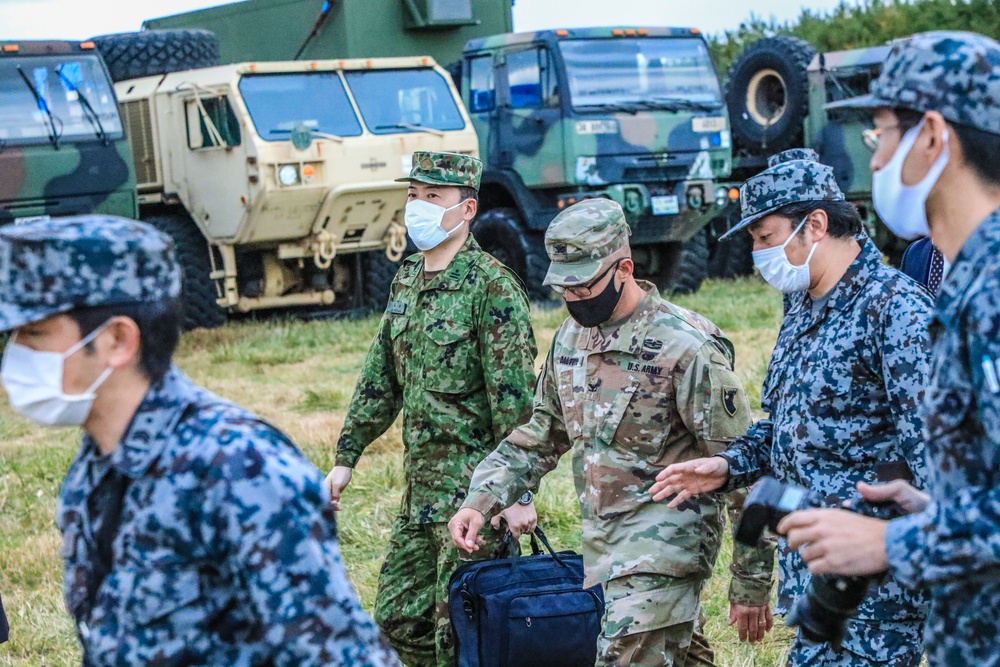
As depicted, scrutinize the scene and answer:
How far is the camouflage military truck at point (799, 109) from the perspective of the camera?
581 inches

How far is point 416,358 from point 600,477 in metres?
0.90

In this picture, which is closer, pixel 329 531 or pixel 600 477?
pixel 329 531

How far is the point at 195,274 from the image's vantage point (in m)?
12.8

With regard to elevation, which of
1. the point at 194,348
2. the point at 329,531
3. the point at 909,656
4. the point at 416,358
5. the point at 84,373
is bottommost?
the point at 194,348

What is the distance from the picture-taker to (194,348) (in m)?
12.5

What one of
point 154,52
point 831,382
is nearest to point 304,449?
point 831,382

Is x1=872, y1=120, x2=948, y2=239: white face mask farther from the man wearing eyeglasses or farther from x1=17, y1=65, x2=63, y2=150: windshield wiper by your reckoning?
x1=17, y1=65, x2=63, y2=150: windshield wiper

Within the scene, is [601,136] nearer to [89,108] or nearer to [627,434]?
[89,108]

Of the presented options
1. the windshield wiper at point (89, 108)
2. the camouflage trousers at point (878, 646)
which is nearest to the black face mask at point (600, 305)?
the camouflage trousers at point (878, 646)

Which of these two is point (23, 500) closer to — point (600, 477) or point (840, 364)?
point (600, 477)

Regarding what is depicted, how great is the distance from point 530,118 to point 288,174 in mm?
2255

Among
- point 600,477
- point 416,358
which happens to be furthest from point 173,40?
point 600,477

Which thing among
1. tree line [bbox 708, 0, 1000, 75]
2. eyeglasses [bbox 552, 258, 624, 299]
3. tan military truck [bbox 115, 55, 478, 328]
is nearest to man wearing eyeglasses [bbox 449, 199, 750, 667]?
eyeglasses [bbox 552, 258, 624, 299]

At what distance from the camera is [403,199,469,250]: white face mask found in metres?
4.43
